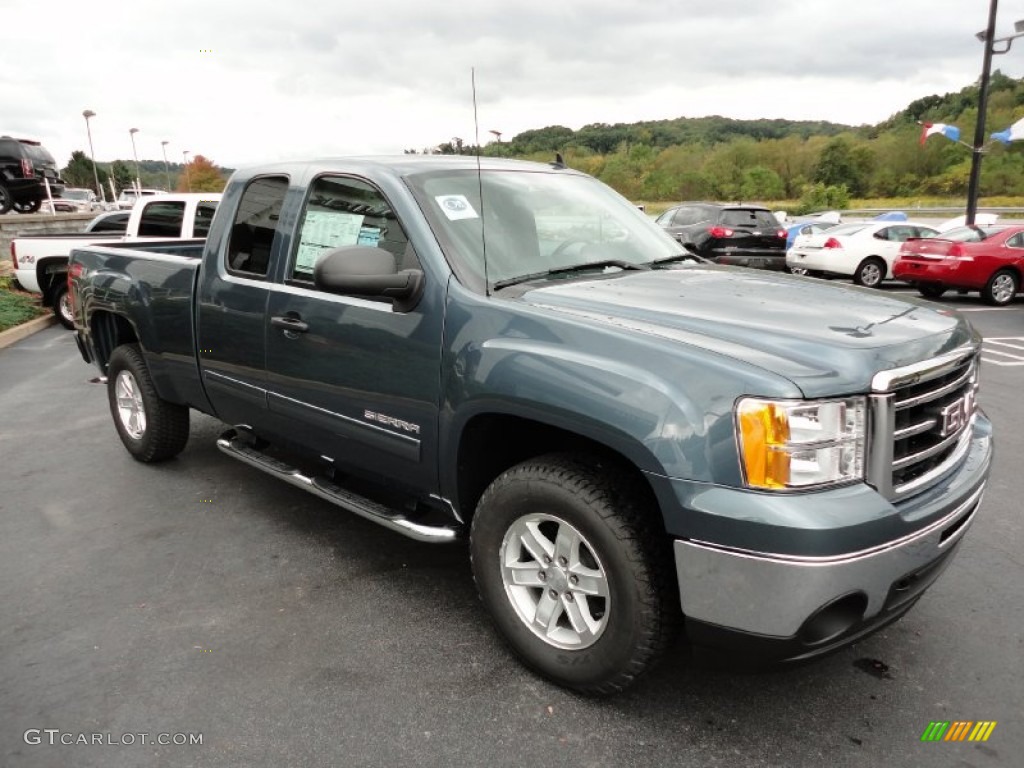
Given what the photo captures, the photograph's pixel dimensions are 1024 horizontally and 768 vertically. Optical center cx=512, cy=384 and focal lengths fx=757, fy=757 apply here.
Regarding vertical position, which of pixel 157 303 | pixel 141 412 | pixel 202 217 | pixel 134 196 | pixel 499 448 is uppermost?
pixel 134 196

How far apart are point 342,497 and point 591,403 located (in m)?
1.51

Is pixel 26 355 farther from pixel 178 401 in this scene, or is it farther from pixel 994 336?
pixel 994 336

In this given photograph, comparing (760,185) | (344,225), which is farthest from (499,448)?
(760,185)

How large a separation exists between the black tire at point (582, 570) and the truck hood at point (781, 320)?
1.76 feet

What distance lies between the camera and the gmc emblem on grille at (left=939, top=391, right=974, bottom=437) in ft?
8.09

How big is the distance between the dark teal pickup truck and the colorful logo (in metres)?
0.46

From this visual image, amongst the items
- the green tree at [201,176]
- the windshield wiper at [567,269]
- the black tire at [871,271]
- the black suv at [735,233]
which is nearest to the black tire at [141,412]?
the windshield wiper at [567,269]

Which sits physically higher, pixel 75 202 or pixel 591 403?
pixel 75 202

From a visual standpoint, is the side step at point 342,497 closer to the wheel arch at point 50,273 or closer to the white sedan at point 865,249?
the wheel arch at point 50,273

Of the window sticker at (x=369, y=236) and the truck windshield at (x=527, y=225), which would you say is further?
the window sticker at (x=369, y=236)

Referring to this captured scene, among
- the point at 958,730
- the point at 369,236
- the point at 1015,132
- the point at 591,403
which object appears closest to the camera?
the point at 591,403

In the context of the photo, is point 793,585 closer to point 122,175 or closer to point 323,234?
point 323,234

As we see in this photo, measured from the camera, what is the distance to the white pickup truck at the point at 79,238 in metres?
9.30

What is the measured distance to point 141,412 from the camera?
505cm
